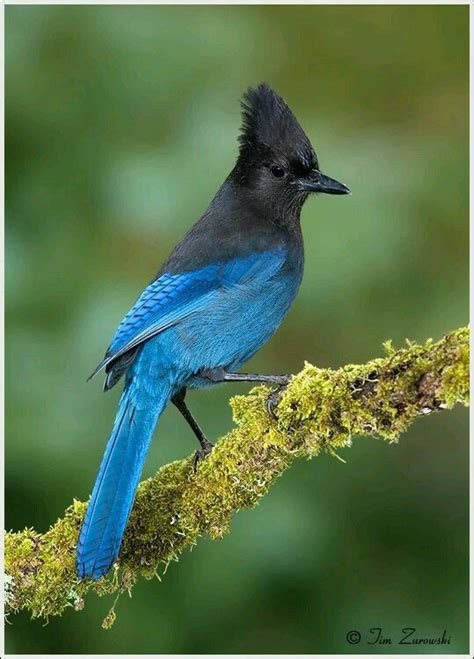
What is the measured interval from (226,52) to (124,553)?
9.05 feet

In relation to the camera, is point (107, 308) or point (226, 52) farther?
point (226, 52)

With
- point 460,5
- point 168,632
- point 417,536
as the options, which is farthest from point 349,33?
point 168,632

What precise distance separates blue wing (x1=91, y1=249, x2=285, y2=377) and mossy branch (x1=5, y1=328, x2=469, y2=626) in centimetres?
46

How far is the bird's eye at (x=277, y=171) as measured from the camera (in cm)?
421

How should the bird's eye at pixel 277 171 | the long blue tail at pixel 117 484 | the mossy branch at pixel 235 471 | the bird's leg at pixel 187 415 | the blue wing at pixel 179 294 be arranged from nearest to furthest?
the mossy branch at pixel 235 471, the long blue tail at pixel 117 484, the blue wing at pixel 179 294, the bird's leg at pixel 187 415, the bird's eye at pixel 277 171

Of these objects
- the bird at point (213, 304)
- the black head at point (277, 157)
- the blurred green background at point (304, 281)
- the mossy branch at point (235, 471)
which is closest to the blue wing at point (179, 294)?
the bird at point (213, 304)

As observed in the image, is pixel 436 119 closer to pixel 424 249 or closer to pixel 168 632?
pixel 424 249

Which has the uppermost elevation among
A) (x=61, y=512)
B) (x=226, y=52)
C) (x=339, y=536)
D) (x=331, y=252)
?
(x=226, y=52)

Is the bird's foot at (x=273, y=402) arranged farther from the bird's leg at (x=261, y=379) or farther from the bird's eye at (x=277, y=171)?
the bird's eye at (x=277, y=171)

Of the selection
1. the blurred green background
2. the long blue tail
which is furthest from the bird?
the blurred green background

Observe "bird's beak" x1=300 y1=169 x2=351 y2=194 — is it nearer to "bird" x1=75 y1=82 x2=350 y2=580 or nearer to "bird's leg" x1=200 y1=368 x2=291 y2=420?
"bird" x1=75 y1=82 x2=350 y2=580

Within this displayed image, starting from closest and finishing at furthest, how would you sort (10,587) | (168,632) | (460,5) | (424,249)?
(10,587) < (168,632) < (424,249) < (460,5)

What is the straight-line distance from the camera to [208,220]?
409cm

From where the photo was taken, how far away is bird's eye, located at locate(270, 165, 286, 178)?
166 inches
